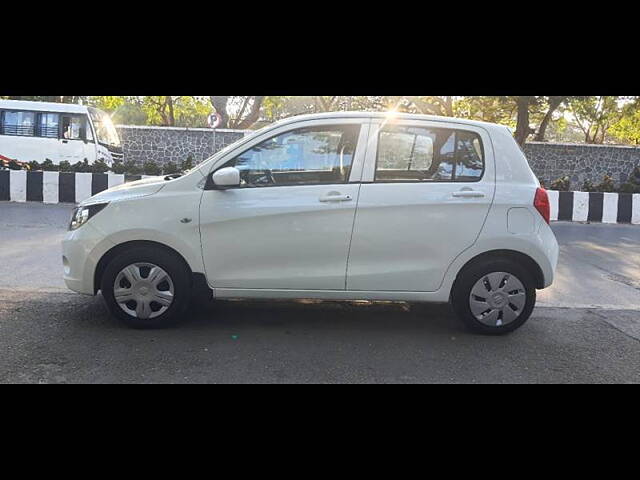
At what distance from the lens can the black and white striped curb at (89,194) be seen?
11.1 metres

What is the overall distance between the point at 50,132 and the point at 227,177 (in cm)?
1656

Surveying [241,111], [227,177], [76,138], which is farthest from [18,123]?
[227,177]

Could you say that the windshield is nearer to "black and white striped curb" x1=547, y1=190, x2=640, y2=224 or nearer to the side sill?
"black and white striped curb" x1=547, y1=190, x2=640, y2=224

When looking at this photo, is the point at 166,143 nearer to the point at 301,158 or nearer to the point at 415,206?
the point at 301,158

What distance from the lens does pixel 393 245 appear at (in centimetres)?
420

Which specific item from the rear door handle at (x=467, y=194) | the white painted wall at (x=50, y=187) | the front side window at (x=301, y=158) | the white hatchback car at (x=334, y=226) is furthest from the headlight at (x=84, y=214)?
the white painted wall at (x=50, y=187)

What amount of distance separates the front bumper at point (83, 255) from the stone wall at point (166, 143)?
1591 centimetres

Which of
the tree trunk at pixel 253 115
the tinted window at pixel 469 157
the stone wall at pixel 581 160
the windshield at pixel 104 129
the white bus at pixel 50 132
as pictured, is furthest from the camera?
the tree trunk at pixel 253 115

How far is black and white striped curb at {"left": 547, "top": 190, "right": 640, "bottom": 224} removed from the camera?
11.5m

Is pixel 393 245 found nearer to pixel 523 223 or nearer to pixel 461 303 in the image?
pixel 461 303

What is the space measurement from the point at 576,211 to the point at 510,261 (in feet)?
27.4

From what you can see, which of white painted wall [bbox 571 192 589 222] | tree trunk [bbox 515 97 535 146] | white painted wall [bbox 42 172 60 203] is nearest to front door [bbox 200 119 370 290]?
white painted wall [bbox 42 172 60 203]

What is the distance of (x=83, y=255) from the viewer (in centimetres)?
416

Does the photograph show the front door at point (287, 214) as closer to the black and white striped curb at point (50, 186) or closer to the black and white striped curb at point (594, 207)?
the black and white striped curb at point (50, 186)
